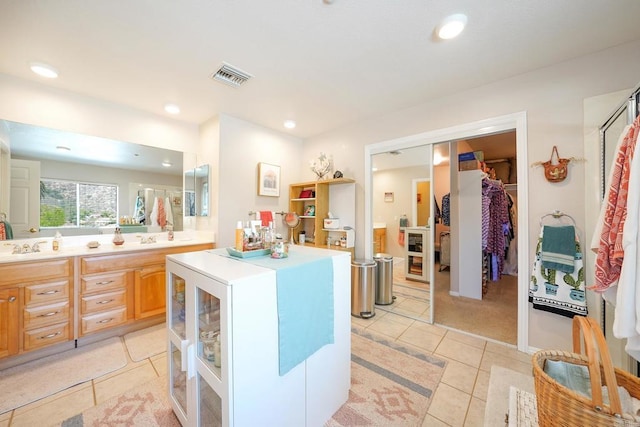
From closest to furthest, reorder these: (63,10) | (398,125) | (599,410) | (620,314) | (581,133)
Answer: (599,410) → (620,314) → (63,10) → (581,133) → (398,125)

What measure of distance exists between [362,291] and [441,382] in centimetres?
124

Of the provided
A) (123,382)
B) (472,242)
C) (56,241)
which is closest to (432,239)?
(472,242)

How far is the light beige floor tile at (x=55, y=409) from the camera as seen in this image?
1.48 meters

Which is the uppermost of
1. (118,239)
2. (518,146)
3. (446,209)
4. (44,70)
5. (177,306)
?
(44,70)

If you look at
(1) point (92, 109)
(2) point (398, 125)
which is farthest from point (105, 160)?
(2) point (398, 125)

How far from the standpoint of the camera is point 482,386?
176cm

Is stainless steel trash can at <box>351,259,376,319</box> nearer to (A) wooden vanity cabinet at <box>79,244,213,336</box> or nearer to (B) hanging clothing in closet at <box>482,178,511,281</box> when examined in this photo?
(B) hanging clothing in closet at <box>482,178,511,281</box>

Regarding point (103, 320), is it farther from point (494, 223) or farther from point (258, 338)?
point (494, 223)

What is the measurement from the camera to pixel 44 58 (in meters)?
1.97

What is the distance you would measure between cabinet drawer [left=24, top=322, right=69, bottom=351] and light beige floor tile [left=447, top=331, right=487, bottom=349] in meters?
3.76

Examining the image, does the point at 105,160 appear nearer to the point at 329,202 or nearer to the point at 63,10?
the point at 63,10

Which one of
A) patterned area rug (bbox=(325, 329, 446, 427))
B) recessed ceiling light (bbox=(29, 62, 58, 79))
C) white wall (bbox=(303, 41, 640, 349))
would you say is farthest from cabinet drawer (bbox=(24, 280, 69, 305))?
white wall (bbox=(303, 41, 640, 349))

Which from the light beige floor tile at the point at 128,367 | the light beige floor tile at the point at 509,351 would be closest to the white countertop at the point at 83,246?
the light beige floor tile at the point at 128,367

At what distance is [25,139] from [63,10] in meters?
1.64
